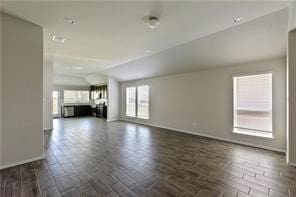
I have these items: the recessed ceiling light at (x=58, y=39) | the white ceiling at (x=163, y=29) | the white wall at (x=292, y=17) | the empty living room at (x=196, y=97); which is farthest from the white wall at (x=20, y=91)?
the white wall at (x=292, y=17)

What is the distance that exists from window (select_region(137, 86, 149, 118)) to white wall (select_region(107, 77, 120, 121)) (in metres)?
1.54

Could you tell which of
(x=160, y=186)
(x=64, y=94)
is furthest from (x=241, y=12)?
(x=64, y=94)

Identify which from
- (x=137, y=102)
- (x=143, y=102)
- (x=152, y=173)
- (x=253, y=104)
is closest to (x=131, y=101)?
(x=137, y=102)

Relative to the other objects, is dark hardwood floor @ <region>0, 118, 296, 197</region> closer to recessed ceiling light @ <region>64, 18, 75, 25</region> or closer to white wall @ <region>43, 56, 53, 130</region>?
recessed ceiling light @ <region>64, 18, 75, 25</region>

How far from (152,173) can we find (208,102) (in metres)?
3.39

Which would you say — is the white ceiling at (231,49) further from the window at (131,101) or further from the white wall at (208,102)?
the window at (131,101)

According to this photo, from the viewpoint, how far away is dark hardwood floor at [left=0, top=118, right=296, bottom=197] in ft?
7.04

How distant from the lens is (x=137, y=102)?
27.0 feet

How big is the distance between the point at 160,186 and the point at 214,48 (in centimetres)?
341

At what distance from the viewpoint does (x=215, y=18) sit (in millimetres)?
2797

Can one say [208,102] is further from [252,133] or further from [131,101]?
[131,101]

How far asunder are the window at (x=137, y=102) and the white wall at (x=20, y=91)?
16.5ft

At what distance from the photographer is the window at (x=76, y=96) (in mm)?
10964

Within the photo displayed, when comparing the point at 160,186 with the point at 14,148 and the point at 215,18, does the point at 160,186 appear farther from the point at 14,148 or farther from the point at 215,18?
the point at 215,18
